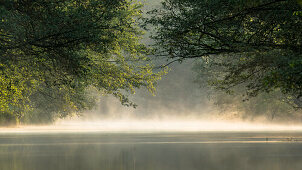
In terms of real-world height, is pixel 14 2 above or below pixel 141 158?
above

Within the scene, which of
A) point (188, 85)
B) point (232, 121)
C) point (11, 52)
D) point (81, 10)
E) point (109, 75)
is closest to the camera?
point (81, 10)

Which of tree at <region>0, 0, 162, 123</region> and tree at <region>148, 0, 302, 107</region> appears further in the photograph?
tree at <region>0, 0, 162, 123</region>

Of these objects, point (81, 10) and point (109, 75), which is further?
point (109, 75)

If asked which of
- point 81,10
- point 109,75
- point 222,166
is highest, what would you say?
point 81,10

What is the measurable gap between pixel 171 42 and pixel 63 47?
15.4 feet

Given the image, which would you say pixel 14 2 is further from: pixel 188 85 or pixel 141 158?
pixel 188 85

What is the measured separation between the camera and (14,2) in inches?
817

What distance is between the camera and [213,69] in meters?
58.8

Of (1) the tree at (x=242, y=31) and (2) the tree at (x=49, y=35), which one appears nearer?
(1) the tree at (x=242, y=31)

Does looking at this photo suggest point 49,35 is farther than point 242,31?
No

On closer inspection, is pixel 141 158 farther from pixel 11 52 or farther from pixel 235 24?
pixel 11 52

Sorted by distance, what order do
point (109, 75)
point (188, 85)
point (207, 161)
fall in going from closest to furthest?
1. point (207, 161)
2. point (109, 75)
3. point (188, 85)

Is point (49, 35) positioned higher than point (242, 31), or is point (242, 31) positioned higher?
point (242, 31)

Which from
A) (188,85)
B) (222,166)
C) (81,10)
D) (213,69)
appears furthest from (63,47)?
(188,85)
